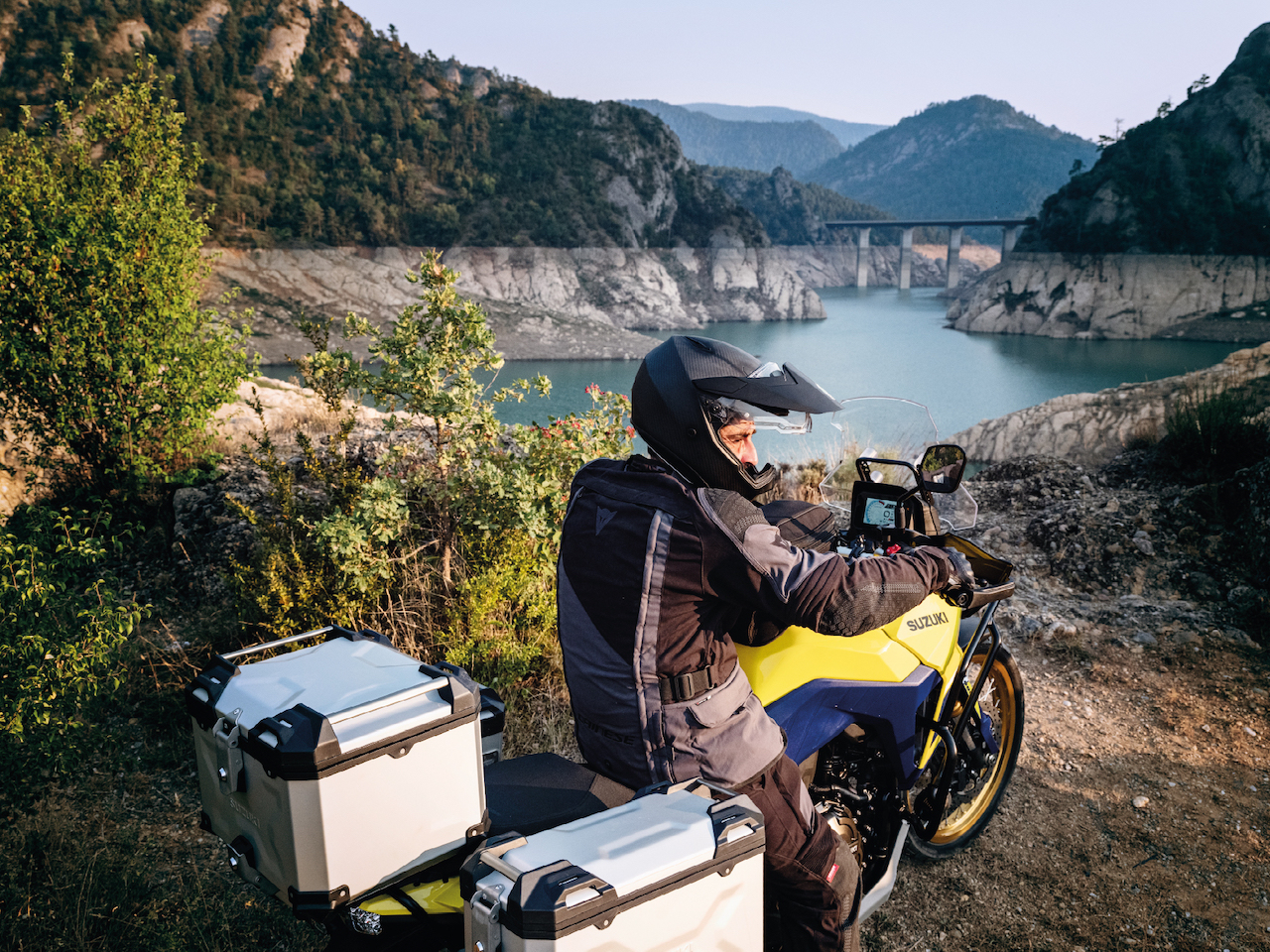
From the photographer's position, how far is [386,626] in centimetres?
418

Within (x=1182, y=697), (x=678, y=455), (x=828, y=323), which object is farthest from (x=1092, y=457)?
(x=828, y=323)

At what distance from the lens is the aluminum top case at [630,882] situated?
3.94 feet

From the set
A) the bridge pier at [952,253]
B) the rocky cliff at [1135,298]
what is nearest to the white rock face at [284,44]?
the rocky cliff at [1135,298]

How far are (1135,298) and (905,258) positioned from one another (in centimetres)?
5474

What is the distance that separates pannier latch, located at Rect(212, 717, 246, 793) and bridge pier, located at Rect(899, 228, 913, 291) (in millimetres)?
105688

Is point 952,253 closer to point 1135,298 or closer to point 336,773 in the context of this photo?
point 1135,298

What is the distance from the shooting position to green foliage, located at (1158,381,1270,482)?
6.61 metres

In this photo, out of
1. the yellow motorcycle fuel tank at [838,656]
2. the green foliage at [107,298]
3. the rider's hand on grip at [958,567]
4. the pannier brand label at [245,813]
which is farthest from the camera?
the green foliage at [107,298]

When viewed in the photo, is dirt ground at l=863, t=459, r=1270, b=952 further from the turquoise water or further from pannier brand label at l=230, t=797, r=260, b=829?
the turquoise water

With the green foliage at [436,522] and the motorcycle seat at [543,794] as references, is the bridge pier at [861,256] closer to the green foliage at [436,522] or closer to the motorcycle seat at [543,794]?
the green foliage at [436,522]

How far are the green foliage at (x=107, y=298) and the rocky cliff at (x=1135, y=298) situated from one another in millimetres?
52329

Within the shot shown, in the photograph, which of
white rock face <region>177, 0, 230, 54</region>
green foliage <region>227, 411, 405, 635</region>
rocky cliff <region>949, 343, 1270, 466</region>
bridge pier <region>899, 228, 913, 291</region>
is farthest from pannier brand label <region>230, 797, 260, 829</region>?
bridge pier <region>899, 228, 913, 291</region>

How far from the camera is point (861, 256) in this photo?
9881cm

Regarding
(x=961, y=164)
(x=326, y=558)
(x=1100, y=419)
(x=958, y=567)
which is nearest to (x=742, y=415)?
(x=958, y=567)
